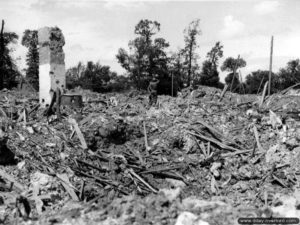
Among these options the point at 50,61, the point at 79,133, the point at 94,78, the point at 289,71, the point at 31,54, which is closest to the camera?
the point at 79,133

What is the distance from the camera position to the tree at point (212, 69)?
37562 millimetres

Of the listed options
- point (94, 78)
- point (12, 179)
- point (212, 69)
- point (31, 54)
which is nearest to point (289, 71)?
point (212, 69)

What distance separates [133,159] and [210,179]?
2.08m

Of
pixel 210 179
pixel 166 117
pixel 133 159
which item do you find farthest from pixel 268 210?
pixel 166 117

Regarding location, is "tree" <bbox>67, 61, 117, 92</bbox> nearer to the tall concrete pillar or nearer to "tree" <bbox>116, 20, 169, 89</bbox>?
"tree" <bbox>116, 20, 169, 89</bbox>

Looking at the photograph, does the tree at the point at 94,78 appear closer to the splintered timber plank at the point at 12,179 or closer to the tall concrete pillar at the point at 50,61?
the tall concrete pillar at the point at 50,61

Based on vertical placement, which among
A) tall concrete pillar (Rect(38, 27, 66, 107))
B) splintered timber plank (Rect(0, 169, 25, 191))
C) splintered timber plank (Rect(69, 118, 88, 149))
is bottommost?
splintered timber plank (Rect(0, 169, 25, 191))

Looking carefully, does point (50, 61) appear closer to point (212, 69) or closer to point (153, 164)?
point (153, 164)

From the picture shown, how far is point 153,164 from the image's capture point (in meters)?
9.60

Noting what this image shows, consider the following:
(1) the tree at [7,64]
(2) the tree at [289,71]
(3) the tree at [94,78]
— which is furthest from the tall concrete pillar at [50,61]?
(2) the tree at [289,71]

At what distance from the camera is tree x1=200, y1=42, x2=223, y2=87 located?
3756cm

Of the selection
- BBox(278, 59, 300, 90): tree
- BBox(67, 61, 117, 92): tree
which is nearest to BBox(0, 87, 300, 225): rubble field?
BBox(67, 61, 117, 92): tree

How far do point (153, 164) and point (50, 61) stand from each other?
6.28 meters

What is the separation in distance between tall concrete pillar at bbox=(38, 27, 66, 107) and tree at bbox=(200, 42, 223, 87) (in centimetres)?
2533
